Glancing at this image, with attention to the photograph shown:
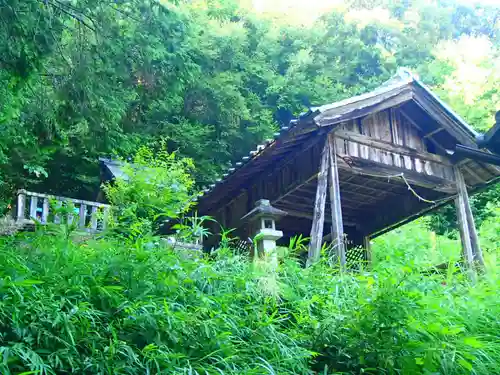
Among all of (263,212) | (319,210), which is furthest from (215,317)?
(319,210)

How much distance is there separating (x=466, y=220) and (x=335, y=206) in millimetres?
2849

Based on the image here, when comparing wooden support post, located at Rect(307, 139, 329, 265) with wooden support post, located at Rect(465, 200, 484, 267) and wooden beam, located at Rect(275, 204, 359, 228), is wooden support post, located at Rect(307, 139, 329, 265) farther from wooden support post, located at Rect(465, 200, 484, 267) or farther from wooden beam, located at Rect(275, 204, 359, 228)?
wooden support post, located at Rect(465, 200, 484, 267)

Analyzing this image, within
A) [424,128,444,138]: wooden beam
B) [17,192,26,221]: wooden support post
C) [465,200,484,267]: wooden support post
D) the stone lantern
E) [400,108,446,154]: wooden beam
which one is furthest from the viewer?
[17,192,26,221]: wooden support post

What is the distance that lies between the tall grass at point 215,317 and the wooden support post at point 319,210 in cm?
190

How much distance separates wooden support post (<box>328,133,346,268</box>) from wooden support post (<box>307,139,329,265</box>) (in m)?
0.08

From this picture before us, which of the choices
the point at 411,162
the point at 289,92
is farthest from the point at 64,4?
the point at 289,92

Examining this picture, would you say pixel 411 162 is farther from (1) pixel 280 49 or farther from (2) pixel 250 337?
(1) pixel 280 49

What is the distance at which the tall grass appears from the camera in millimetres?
3762

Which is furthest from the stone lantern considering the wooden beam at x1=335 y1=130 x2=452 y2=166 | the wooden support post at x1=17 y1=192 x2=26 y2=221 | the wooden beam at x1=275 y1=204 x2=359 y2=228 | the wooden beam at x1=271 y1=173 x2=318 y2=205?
the wooden support post at x1=17 y1=192 x2=26 y2=221

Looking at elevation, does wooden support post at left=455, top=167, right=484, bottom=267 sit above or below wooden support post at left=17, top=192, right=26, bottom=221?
below

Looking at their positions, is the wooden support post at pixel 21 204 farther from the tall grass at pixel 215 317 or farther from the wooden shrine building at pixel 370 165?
the tall grass at pixel 215 317

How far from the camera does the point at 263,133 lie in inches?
786

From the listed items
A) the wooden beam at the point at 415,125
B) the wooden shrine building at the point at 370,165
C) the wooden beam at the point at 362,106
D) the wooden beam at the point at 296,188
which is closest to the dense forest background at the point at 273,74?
the wooden shrine building at the point at 370,165

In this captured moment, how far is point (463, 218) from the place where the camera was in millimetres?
9422
